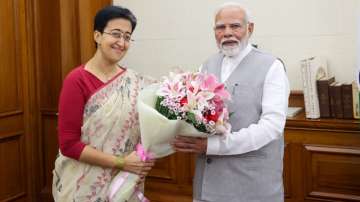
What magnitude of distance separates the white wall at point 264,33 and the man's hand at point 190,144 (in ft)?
4.72

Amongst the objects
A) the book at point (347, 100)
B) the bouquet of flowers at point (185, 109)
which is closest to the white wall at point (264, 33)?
the book at point (347, 100)

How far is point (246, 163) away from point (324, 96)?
1.09 m

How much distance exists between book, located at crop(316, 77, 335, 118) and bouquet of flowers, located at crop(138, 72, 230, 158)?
1187 millimetres

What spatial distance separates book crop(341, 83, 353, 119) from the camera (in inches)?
109

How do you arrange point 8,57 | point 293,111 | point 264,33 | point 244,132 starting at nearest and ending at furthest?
point 244,132
point 293,111
point 264,33
point 8,57

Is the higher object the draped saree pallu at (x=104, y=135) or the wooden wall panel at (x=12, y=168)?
the draped saree pallu at (x=104, y=135)

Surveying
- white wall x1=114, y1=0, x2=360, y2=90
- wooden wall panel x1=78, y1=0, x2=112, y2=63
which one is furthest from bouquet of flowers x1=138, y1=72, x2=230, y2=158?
wooden wall panel x1=78, y1=0, x2=112, y2=63

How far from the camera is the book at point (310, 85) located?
2.83m

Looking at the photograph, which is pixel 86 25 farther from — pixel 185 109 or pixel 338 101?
pixel 185 109

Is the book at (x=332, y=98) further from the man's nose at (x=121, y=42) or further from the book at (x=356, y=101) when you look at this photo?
the man's nose at (x=121, y=42)

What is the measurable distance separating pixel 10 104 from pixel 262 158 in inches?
88.3

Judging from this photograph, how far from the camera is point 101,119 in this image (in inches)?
76.2

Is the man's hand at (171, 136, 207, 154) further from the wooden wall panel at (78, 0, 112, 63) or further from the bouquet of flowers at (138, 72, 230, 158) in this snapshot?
the wooden wall panel at (78, 0, 112, 63)

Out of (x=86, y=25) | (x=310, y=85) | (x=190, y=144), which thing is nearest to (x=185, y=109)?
(x=190, y=144)
